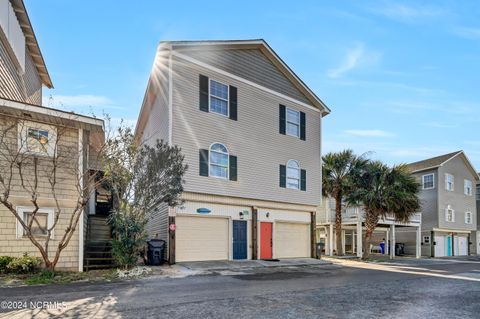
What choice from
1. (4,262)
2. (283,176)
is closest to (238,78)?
(283,176)

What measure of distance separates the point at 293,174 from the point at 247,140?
12.4ft

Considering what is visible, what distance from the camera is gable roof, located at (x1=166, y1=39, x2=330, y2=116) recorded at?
17438 mm

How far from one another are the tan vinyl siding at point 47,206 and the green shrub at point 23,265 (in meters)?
0.40

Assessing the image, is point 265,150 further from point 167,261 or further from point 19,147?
point 19,147

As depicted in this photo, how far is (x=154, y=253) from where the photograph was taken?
15.3m

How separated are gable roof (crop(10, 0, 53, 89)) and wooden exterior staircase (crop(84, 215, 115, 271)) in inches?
344

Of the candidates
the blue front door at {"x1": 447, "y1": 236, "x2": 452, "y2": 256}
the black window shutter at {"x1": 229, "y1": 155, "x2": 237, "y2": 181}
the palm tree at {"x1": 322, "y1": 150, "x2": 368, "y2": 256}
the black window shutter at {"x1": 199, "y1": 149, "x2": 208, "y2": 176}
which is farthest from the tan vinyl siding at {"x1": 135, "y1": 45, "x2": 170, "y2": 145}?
the blue front door at {"x1": 447, "y1": 236, "x2": 452, "y2": 256}

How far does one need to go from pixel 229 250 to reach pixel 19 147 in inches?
393

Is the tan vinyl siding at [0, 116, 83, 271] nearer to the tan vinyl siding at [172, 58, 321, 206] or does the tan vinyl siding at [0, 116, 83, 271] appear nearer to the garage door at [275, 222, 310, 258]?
the tan vinyl siding at [172, 58, 321, 206]

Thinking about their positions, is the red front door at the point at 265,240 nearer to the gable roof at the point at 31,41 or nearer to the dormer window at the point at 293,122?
the dormer window at the point at 293,122

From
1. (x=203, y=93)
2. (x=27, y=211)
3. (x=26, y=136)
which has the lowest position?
(x=27, y=211)

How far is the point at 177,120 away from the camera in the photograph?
16.6m

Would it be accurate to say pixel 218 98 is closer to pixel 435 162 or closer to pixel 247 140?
pixel 247 140

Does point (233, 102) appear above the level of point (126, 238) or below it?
above
